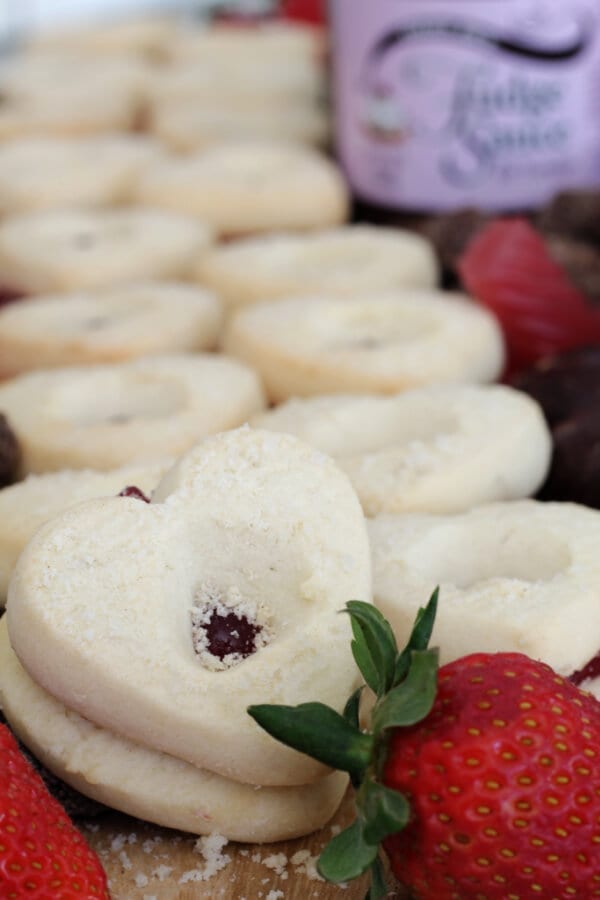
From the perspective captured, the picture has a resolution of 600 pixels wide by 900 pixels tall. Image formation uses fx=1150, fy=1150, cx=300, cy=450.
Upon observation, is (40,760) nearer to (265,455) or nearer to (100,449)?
(265,455)

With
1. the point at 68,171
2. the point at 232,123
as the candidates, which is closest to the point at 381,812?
the point at 68,171

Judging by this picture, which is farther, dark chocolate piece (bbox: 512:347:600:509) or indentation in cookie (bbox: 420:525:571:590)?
dark chocolate piece (bbox: 512:347:600:509)

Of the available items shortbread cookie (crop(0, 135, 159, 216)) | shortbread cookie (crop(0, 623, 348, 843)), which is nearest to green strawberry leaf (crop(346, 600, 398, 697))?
shortbread cookie (crop(0, 623, 348, 843))

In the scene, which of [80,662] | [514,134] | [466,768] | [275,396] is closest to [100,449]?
[275,396]

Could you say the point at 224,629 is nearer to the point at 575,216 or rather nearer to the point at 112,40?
the point at 575,216

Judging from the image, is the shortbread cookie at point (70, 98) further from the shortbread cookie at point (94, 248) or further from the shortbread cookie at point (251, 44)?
the shortbread cookie at point (94, 248)

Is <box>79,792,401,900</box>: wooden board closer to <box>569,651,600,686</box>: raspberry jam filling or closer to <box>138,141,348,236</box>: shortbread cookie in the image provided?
<box>569,651,600,686</box>: raspberry jam filling
